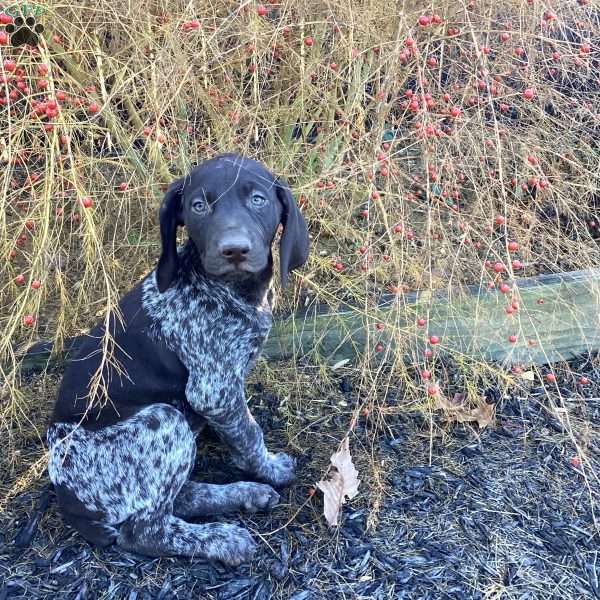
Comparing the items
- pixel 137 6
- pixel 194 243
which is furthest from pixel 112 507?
pixel 137 6

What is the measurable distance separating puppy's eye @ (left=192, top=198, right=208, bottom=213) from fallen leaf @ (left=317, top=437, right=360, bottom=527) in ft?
3.56

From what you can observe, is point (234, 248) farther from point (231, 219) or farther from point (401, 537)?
point (401, 537)

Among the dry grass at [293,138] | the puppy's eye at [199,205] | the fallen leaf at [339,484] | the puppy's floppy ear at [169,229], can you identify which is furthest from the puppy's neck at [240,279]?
the fallen leaf at [339,484]

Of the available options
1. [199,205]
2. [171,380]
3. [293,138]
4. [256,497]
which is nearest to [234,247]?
[199,205]

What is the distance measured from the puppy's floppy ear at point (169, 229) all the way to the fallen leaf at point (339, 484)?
3.24ft

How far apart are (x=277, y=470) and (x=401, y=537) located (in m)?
0.61

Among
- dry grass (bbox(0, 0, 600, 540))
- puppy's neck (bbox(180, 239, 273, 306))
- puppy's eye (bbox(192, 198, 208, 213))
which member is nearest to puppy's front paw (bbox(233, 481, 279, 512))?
dry grass (bbox(0, 0, 600, 540))

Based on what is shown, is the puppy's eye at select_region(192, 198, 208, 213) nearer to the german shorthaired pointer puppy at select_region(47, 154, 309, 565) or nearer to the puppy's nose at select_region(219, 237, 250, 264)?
the german shorthaired pointer puppy at select_region(47, 154, 309, 565)

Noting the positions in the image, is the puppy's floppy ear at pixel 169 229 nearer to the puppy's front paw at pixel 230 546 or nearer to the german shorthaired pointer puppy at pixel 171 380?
the german shorthaired pointer puppy at pixel 171 380

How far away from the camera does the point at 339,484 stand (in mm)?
2586

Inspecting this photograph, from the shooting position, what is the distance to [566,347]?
12.2 feet

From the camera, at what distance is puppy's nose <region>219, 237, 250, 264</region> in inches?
81.2

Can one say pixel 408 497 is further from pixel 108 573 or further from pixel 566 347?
pixel 566 347

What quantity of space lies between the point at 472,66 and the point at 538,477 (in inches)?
79.6
